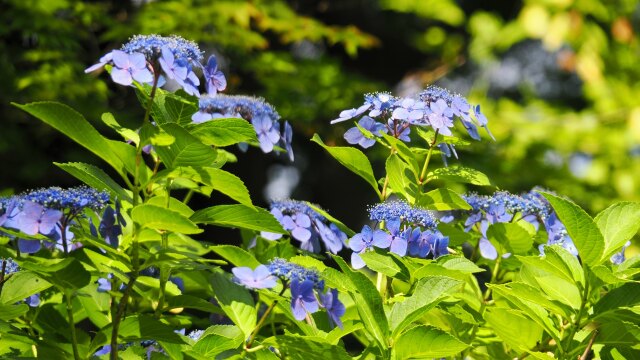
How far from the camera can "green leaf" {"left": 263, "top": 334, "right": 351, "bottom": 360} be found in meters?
1.00

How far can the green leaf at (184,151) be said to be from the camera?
1.02 metres

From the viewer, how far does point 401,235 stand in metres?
1.20

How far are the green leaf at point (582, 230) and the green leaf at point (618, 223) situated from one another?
0.05m

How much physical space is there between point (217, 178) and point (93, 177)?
0.17 metres

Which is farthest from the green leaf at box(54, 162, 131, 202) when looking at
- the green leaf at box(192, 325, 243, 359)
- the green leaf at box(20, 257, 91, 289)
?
the green leaf at box(192, 325, 243, 359)

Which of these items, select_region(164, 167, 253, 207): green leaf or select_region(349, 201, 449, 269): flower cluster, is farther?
select_region(349, 201, 449, 269): flower cluster

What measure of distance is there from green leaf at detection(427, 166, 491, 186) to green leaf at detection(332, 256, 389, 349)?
330mm

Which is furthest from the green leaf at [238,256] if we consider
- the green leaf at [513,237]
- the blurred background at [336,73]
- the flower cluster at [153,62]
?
the blurred background at [336,73]

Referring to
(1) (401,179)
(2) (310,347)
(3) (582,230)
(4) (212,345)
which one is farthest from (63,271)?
(3) (582,230)

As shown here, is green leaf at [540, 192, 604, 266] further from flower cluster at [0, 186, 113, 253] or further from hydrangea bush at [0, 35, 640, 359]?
flower cluster at [0, 186, 113, 253]

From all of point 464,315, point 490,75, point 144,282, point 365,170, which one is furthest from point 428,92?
point 490,75

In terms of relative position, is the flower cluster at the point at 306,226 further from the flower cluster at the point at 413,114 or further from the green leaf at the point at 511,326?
the green leaf at the point at 511,326

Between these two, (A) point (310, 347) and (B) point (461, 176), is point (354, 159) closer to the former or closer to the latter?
(B) point (461, 176)

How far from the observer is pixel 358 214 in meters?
6.38
